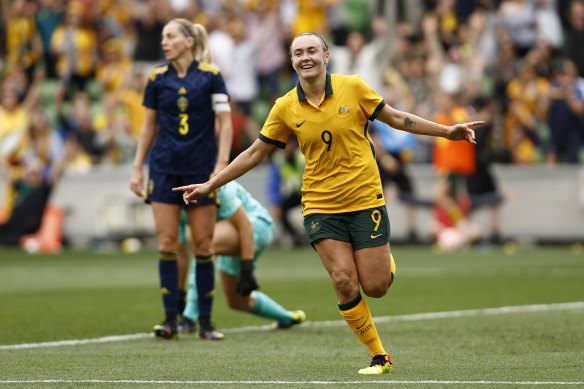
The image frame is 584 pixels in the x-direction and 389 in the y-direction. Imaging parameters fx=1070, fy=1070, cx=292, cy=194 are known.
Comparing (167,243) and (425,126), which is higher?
(425,126)

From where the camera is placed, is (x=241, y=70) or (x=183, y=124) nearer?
(x=183, y=124)

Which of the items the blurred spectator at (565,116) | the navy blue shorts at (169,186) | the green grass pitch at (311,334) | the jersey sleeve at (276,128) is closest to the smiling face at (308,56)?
the jersey sleeve at (276,128)

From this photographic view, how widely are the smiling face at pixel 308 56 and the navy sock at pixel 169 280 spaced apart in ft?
8.10

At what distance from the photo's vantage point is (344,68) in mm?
20562

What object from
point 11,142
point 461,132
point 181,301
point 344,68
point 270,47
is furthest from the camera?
point 11,142

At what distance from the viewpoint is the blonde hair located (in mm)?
8734

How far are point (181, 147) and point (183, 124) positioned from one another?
195 millimetres

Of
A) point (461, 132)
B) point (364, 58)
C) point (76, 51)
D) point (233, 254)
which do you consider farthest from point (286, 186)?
point (461, 132)

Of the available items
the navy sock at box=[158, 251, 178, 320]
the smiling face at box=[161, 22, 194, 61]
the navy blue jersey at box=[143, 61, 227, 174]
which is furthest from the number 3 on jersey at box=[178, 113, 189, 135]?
the navy sock at box=[158, 251, 178, 320]

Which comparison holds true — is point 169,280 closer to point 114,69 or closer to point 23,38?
point 114,69

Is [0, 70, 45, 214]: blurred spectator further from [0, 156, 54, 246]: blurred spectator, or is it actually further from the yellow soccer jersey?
the yellow soccer jersey

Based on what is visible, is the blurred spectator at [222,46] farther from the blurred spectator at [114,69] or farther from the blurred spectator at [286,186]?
the blurred spectator at [114,69]

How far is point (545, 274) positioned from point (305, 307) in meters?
4.53

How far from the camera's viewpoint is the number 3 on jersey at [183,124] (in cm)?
860
